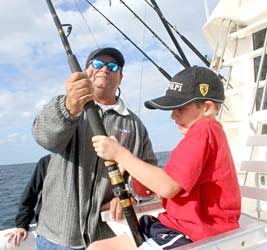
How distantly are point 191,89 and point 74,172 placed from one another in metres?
0.75

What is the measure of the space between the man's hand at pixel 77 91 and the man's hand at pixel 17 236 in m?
1.20

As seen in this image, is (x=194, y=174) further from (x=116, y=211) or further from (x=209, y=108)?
(x=116, y=211)

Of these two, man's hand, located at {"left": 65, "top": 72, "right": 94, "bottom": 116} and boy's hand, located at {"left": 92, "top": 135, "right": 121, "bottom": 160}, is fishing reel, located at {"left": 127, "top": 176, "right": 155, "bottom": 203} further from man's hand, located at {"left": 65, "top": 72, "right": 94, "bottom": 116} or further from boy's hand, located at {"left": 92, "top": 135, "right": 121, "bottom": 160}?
man's hand, located at {"left": 65, "top": 72, "right": 94, "bottom": 116}

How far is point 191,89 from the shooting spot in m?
1.50

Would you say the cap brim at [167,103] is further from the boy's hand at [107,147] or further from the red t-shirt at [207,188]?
the boy's hand at [107,147]

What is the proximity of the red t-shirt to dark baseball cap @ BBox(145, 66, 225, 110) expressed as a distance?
137mm

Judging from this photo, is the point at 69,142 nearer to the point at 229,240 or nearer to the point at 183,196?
the point at 183,196

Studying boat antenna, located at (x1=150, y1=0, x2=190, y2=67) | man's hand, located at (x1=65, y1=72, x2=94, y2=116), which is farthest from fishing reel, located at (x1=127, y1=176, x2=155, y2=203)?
boat antenna, located at (x1=150, y1=0, x2=190, y2=67)

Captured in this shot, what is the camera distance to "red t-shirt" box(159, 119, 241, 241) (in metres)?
1.34

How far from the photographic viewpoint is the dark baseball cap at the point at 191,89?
58.7 inches

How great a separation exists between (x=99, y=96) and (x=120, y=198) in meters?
0.68

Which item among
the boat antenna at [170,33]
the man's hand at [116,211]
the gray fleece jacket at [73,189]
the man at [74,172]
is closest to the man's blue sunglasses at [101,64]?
the man at [74,172]

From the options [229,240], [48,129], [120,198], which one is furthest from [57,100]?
[229,240]

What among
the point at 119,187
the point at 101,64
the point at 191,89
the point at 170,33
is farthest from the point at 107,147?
the point at 170,33
